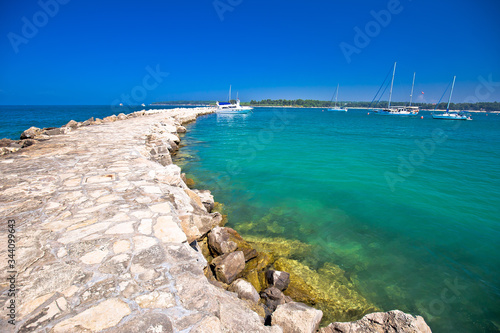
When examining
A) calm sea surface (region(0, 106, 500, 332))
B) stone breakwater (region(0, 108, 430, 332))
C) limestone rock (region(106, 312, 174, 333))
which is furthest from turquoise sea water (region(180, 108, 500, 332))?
limestone rock (region(106, 312, 174, 333))

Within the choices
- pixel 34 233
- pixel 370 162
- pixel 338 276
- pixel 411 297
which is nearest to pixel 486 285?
pixel 411 297

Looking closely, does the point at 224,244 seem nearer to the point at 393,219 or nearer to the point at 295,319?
the point at 295,319

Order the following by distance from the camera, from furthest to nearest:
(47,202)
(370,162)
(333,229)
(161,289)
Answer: (370,162) < (333,229) < (47,202) < (161,289)

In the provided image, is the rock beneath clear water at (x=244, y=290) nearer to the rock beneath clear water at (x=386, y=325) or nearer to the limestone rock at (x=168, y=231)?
the rock beneath clear water at (x=386, y=325)

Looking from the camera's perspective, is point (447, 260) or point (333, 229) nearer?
point (447, 260)

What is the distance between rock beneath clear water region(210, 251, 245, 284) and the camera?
163 inches

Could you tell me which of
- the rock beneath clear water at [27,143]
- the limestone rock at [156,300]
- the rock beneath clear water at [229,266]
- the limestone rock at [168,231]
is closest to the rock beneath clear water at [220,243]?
the rock beneath clear water at [229,266]

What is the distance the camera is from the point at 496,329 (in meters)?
3.75

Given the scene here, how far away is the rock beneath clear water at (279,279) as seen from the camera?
421cm

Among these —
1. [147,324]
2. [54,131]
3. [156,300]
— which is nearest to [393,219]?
[156,300]

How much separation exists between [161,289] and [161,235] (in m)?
0.90

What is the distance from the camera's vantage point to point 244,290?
3738 millimetres

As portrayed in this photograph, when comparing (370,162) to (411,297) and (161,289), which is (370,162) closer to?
(411,297)

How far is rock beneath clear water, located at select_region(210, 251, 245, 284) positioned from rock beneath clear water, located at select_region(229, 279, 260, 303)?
0.97 feet
